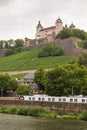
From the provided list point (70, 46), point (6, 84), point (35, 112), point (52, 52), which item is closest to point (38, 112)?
point (35, 112)

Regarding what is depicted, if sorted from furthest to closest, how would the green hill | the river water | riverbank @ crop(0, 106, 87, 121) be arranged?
the green hill, riverbank @ crop(0, 106, 87, 121), the river water

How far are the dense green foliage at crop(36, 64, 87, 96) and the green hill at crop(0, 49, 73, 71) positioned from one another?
65.8 metres

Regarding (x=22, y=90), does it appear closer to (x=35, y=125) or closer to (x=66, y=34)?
(x=35, y=125)

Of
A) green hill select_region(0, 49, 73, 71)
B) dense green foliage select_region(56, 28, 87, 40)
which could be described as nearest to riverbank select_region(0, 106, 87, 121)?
green hill select_region(0, 49, 73, 71)

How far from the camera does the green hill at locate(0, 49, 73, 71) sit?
156 meters

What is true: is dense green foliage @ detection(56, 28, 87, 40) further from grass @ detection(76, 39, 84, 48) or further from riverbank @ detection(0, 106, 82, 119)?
riverbank @ detection(0, 106, 82, 119)

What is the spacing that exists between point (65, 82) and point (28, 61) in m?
89.4

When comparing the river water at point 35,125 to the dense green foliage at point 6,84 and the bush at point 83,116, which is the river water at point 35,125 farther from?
the dense green foliage at point 6,84

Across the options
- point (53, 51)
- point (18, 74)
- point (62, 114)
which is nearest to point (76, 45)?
point (53, 51)

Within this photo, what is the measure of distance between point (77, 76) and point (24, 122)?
29.3 meters

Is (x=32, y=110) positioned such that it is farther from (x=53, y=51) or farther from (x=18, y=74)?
(x=53, y=51)

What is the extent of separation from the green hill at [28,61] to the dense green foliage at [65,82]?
216 feet

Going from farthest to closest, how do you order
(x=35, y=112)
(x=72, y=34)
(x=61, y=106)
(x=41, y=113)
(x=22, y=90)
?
(x=72, y=34), (x=22, y=90), (x=61, y=106), (x=35, y=112), (x=41, y=113)

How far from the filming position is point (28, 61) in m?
170
